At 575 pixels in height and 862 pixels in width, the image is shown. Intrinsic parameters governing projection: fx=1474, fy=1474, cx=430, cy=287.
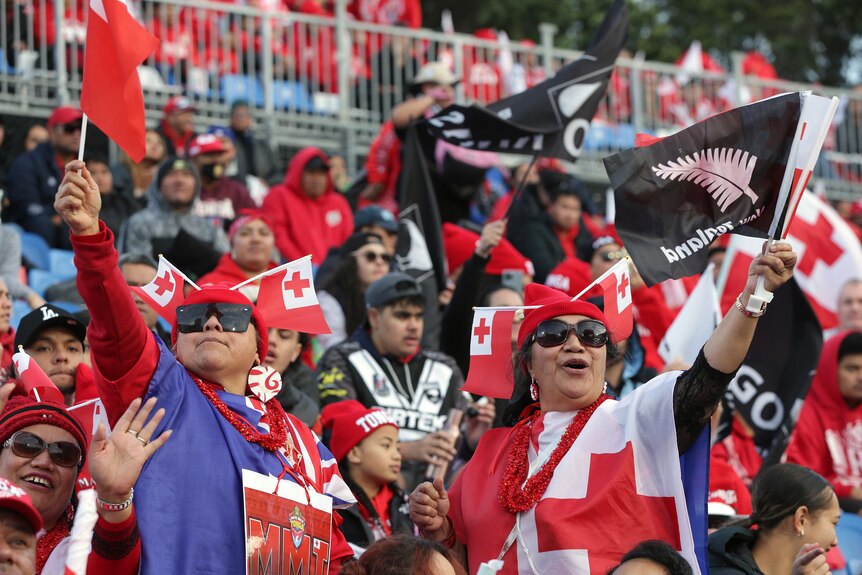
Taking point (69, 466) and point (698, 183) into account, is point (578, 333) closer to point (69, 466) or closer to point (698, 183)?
point (698, 183)

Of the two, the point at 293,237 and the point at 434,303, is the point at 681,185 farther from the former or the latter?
the point at 293,237

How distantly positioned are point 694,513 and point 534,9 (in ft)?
64.7

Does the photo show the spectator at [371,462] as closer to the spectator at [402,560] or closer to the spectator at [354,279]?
the spectator at [354,279]

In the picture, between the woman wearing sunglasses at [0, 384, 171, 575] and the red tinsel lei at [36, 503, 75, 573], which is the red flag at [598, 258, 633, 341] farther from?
the red tinsel lei at [36, 503, 75, 573]

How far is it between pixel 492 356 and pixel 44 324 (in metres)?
2.05

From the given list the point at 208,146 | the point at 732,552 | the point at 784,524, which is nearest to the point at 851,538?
the point at 784,524

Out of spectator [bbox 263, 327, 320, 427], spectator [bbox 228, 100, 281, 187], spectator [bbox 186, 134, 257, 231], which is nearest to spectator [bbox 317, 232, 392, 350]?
spectator [bbox 263, 327, 320, 427]

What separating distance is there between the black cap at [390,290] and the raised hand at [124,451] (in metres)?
3.34

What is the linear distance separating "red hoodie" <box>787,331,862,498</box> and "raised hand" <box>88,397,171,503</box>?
5242 mm

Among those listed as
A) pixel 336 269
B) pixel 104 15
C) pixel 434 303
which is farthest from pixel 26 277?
pixel 104 15

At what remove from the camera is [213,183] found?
11.5 meters

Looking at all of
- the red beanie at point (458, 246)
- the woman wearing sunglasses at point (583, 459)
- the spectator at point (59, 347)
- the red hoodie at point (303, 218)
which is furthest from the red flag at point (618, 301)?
the red hoodie at point (303, 218)

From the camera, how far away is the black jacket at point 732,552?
605cm

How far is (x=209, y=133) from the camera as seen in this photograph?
38.2 ft
